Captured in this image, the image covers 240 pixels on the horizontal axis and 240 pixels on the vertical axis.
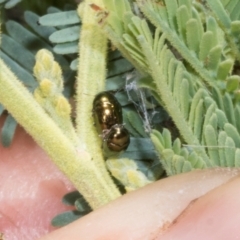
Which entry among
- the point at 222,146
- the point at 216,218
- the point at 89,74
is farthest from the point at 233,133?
the point at 89,74

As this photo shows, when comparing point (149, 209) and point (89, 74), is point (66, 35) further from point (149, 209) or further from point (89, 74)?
point (149, 209)

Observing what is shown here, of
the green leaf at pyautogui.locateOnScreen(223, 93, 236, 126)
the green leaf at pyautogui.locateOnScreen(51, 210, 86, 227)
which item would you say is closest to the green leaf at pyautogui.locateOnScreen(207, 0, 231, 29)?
the green leaf at pyautogui.locateOnScreen(223, 93, 236, 126)

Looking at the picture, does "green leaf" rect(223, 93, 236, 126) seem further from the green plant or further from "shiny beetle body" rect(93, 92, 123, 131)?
"shiny beetle body" rect(93, 92, 123, 131)

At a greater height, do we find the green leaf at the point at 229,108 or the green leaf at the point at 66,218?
the green leaf at the point at 229,108

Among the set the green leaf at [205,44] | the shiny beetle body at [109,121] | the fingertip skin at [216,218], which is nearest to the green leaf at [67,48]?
the shiny beetle body at [109,121]

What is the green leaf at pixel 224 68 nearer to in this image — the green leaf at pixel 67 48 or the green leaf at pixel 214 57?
the green leaf at pixel 214 57
